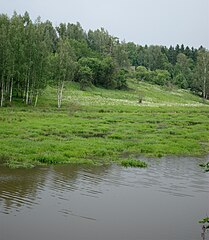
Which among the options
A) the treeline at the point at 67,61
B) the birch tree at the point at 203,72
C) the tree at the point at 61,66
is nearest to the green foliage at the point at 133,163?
the treeline at the point at 67,61

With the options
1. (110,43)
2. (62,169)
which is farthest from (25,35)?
(110,43)

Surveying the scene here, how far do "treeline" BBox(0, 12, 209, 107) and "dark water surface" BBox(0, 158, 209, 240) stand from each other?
3570 cm

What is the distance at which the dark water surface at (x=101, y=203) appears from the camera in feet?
35.1

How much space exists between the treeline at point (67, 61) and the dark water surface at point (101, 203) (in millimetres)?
35703

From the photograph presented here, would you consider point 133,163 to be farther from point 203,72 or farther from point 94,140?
point 203,72

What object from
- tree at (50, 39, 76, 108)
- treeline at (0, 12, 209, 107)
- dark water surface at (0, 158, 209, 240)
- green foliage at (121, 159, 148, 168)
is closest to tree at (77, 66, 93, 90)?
treeline at (0, 12, 209, 107)

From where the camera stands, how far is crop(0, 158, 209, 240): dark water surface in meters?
10.7

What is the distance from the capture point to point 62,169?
59.7ft

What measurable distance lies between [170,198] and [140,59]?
523 ft

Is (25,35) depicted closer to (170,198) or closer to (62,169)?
(62,169)

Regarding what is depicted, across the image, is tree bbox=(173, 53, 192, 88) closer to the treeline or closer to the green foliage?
the treeline

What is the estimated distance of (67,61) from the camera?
190 feet

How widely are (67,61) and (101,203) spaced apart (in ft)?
155

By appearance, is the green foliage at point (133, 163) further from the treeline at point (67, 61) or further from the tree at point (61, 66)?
the tree at point (61, 66)
